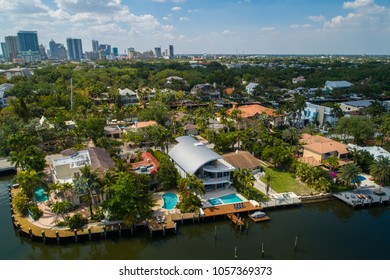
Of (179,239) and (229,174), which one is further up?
(229,174)

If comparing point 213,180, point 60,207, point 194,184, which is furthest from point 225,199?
point 60,207

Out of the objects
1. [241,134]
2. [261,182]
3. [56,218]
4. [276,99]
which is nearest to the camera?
[56,218]

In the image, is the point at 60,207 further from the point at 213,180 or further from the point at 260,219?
the point at 260,219

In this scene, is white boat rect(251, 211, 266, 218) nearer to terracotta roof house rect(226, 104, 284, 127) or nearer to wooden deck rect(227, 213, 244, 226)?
wooden deck rect(227, 213, 244, 226)

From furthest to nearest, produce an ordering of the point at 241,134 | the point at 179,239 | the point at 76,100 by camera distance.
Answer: the point at 76,100, the point at 241,134, the point at 179,239

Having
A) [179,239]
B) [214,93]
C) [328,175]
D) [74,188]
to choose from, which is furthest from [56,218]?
[214,93]

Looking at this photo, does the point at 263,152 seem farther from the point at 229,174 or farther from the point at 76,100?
the point at 76,100

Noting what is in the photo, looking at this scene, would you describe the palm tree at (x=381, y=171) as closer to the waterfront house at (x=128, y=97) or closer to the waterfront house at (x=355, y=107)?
the waterfront house at (x=355, y=107)

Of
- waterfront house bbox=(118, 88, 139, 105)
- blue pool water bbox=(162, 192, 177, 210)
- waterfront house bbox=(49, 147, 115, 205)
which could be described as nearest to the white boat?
blue pool water bbox=(162, 192, 177, 210)
